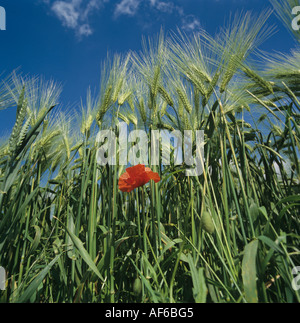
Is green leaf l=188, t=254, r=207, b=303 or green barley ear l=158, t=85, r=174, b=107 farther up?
green barley ear l=158, t=85, r=174, b=107

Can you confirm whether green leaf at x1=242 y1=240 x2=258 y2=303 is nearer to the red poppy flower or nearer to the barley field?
the barley field

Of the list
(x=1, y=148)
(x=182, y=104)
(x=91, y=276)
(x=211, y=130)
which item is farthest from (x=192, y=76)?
(x=1, y=148)

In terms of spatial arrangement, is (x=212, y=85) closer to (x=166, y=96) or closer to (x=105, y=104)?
(x=166, y=96)

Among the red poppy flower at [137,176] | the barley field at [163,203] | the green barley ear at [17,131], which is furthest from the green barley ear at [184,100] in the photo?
the green barley ear at [17,131]

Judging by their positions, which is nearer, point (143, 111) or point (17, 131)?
point (17, 131)

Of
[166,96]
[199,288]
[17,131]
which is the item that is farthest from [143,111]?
[199,288]

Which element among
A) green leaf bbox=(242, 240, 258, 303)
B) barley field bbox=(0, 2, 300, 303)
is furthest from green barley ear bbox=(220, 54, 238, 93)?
green leaf bbox=(242, 240, 258, 303)

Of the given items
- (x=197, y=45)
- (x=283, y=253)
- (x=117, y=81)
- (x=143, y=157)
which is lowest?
(x=283, y=253)

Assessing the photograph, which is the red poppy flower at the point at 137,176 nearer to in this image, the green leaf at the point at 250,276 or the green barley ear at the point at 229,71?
the green leaf at the point at 250,276

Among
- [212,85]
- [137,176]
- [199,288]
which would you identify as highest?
[212,85]

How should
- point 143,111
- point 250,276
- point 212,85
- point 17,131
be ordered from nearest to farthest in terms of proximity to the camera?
1. point 250,276
2. point 17,131
3. point 212,85
4. point 143,111

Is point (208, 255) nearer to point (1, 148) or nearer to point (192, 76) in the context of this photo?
point (192, 76)
